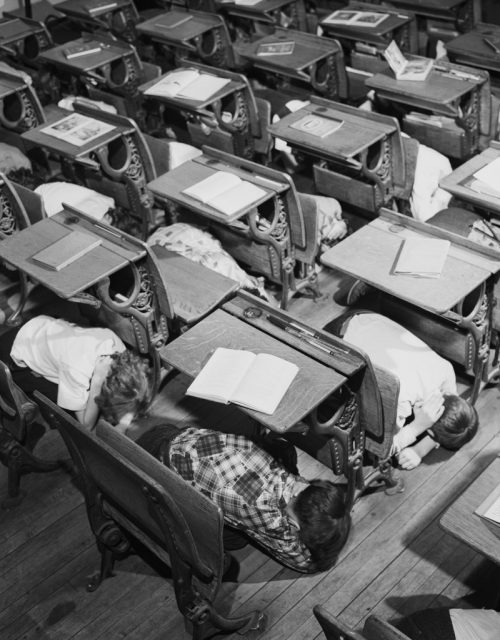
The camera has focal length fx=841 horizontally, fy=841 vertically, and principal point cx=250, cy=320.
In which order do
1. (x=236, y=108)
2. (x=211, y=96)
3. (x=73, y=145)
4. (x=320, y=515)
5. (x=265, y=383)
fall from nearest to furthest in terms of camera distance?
(x=320, y=515) < (x=265, y=383) < (x=73, y=145) < (x=211, y=96) < (x=236, y=108)

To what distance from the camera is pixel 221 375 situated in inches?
121

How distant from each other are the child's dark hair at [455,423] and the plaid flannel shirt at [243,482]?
2.43ft

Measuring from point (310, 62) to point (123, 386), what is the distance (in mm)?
3165

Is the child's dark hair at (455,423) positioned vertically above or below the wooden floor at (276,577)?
above

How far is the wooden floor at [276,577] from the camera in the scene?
309 cm

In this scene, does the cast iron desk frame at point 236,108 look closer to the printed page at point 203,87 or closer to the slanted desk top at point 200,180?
the printed page at point 203,87

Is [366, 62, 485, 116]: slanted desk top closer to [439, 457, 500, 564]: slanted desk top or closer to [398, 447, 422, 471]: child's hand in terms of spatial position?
[398, 447, 422, 471]: child's hand

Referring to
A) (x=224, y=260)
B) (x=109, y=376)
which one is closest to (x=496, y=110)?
(x=224, y=260)

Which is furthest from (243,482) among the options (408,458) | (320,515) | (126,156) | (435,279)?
(126,156)

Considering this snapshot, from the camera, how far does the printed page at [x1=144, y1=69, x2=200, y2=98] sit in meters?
5.50

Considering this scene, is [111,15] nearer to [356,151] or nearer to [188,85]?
[188,85]

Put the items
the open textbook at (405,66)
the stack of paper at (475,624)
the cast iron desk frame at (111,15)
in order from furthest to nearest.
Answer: the cast iron desk frame at (111,15) < the open textbook at (405,66) < the stack of paper at (475,624)

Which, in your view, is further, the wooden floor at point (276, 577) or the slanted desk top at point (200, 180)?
the slanted desk top at point (200, 180)

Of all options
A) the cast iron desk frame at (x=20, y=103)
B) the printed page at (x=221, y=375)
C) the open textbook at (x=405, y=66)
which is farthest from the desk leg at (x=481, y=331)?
the cast iron desk frame at (x=20, y=103)
